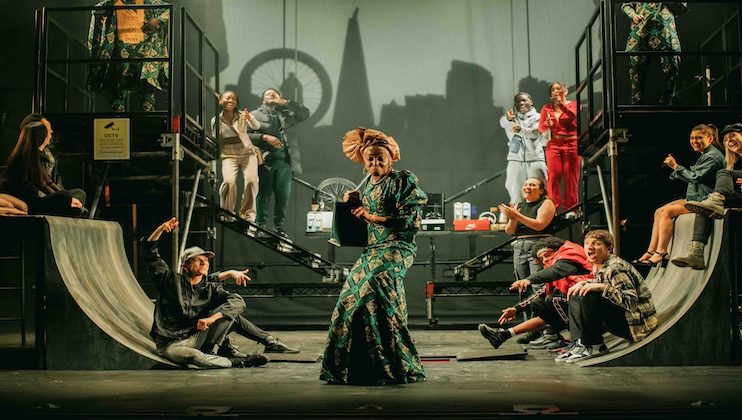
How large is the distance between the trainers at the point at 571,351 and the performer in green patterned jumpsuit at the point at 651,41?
3.11 m

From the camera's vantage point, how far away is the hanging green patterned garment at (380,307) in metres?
4.86

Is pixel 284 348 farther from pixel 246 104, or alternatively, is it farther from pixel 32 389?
pixel 246 104

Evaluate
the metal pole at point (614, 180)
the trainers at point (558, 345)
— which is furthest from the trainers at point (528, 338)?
the metal pole at point (614, 180)

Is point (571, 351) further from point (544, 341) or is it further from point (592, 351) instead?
point (544, 341)

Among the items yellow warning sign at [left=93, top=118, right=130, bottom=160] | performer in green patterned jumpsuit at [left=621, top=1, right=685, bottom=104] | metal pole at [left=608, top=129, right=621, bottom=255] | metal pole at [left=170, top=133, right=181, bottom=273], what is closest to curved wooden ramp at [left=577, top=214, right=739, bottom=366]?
metal pole at [left=608, top=129, right=621, bottom=255]

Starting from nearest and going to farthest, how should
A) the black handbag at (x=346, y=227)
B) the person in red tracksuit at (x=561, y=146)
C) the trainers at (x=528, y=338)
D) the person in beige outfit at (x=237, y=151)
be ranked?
the black handbag at (x=346, y=227) < the trainers at (x=528, y=338) < the person in red tracksuit at (x=561, y=146) < the person in beige outfit at (x=237, y=151)

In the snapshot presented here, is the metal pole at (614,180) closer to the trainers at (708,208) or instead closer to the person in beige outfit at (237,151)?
the trainers at (708,208)

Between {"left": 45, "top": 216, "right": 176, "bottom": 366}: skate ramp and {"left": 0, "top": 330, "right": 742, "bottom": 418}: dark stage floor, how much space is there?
42 cm

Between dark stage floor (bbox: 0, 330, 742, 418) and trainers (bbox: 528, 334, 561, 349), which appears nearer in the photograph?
dark stage floor (bbox: 0, 330, 742, 418)

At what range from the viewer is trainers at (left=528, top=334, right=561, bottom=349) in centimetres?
694

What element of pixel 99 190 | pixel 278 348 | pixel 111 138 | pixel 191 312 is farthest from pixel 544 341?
pixel 99 190

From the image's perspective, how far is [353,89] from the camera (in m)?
11.5

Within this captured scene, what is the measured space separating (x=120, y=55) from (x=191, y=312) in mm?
3669

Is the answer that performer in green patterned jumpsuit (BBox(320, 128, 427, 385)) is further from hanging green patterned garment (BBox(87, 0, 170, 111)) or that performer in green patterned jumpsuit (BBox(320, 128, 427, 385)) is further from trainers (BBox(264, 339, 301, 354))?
hanging green patterned garment (BBox(87, 0, 170, 111))
